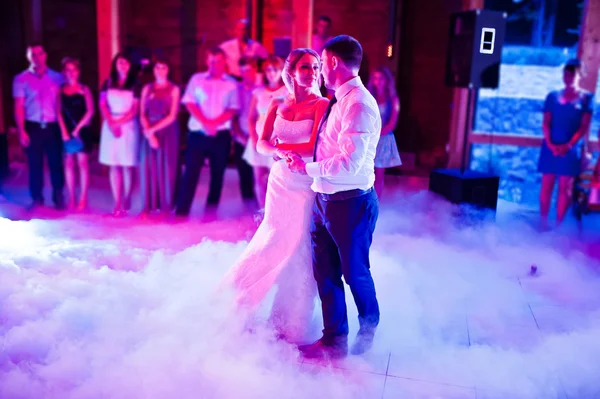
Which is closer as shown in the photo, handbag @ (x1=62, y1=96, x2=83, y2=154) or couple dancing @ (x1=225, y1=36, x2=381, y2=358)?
couple dancing @ (x1=225, y1=36, x2=381, y2=358)

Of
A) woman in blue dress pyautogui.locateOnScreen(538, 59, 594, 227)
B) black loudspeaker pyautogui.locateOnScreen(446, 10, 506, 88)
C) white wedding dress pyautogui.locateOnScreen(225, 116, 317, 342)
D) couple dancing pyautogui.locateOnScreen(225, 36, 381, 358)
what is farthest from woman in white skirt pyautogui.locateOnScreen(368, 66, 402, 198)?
white wedding dress pyautogui.locateOnScreen(225, 116, 317, 342)

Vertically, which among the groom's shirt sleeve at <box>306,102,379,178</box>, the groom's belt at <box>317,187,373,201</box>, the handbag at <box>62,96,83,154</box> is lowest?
the handbag at <box>62,96,83,154</box>

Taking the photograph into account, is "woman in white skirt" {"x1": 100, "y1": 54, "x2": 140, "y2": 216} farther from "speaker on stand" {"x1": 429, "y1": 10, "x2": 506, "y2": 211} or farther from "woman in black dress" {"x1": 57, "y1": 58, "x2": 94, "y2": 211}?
"speaker on stand" {"x1": 429, "y1": 10, "x2": 506, "y2": 211}

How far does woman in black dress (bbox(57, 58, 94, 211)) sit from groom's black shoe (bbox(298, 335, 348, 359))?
3540 mm

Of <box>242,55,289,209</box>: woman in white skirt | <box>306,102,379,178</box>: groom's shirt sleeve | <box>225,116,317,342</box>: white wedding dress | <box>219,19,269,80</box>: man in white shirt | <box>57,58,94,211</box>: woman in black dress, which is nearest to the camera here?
<box>306,102,379,178</box>: groom's shirt sleeve

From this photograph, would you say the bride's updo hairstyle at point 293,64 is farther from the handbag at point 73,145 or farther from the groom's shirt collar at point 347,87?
the handbag at point 73,145

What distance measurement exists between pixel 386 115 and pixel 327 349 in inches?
115

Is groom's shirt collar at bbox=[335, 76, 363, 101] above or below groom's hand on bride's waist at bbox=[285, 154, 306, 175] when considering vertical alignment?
above

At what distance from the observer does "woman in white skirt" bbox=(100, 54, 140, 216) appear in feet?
17.6

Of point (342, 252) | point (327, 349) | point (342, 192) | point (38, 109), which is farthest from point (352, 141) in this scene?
point (38, 109)

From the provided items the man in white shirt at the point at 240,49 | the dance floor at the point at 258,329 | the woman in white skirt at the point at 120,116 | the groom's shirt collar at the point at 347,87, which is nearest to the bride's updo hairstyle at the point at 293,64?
the groom's shirt collar at the point at 347,87

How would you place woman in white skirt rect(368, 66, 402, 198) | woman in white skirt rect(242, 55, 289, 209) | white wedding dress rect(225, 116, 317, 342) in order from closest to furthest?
1. white wedding dress rect(225, 116, 317, 342)
2. woman in white skirt rect(242, 55, 289, 209)
3. woman in white skirt rect(368, 66, 402, 198)

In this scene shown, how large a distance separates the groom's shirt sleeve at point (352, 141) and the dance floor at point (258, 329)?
3.09 feet

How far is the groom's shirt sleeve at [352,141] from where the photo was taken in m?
2.69
